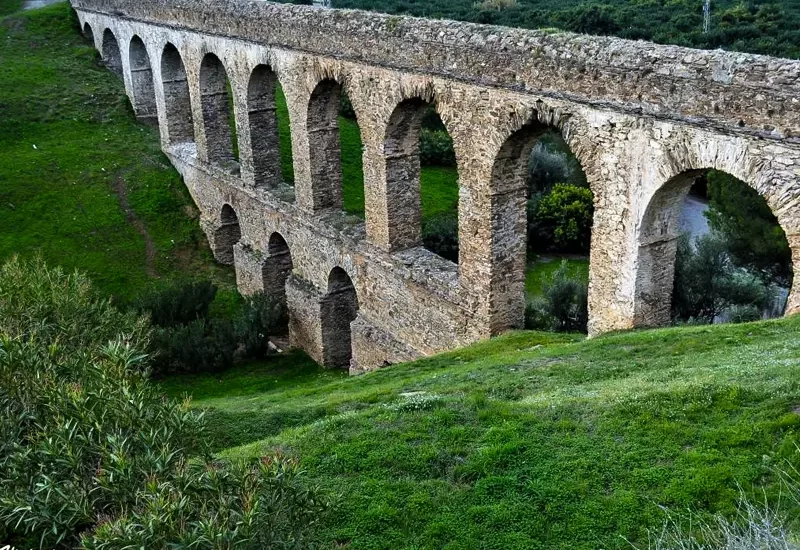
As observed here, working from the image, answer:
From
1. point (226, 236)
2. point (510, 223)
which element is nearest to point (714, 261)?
point (510, 223)

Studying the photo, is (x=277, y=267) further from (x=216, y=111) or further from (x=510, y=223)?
(x=510, y=223)

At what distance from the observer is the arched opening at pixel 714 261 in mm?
11188

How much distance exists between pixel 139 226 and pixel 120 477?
20.7 m

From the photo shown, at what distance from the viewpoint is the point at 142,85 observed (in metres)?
30.5

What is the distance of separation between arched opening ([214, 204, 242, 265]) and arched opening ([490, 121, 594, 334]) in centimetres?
845

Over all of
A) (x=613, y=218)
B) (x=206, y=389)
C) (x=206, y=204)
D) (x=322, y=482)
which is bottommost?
(x=206, y=389)

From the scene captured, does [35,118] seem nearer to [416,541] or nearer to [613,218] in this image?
[613,218]

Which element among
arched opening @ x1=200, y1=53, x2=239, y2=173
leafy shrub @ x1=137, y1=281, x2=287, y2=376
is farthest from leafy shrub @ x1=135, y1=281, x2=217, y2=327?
arched opening @ x1=200, y1=53, x2=239, y2=173

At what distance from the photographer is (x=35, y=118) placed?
2925cm

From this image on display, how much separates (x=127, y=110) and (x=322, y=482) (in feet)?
85.9

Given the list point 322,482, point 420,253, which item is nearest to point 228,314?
point 420,253

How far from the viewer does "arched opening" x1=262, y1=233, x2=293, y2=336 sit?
68.9 feet

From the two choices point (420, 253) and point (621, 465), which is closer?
point (621, 465)

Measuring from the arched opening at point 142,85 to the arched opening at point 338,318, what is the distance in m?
15.4
